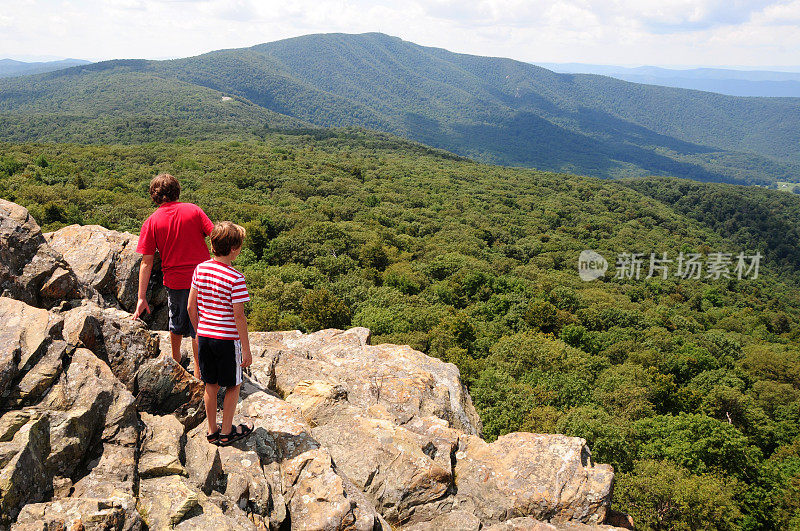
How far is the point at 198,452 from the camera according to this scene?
7.24 metres

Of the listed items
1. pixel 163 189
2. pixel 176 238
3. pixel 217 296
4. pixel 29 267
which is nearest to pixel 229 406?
pixel 217 296

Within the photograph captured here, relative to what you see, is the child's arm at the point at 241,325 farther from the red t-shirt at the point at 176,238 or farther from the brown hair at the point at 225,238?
the red t-shirt at the point at 176,238

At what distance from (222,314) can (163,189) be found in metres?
2.80

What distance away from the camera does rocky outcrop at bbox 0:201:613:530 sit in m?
5.83

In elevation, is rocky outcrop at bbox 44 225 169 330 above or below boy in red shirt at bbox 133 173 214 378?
below

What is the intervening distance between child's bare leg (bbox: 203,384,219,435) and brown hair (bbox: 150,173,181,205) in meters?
3.43

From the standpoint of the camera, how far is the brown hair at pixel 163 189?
7.86m

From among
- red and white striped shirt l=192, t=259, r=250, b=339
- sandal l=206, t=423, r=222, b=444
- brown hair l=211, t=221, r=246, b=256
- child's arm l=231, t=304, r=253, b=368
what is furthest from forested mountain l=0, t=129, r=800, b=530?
brown hair l=211, t=221, r=246, b=256

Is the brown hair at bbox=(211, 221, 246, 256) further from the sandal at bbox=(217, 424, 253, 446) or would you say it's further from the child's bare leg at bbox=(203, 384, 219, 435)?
the sandal at bbox=(217, 424, 253, 446)

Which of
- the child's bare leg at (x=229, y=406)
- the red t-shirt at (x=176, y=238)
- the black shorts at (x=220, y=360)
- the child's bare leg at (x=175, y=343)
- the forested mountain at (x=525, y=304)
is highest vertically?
the red t-shirt at (x=176, y=238)

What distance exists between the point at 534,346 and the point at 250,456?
1146 inches

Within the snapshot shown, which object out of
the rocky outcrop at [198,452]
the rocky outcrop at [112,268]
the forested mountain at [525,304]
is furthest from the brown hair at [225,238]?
the forested mountain at [525,304]

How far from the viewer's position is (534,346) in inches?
1325

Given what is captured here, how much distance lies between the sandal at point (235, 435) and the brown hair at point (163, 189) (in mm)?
4266
